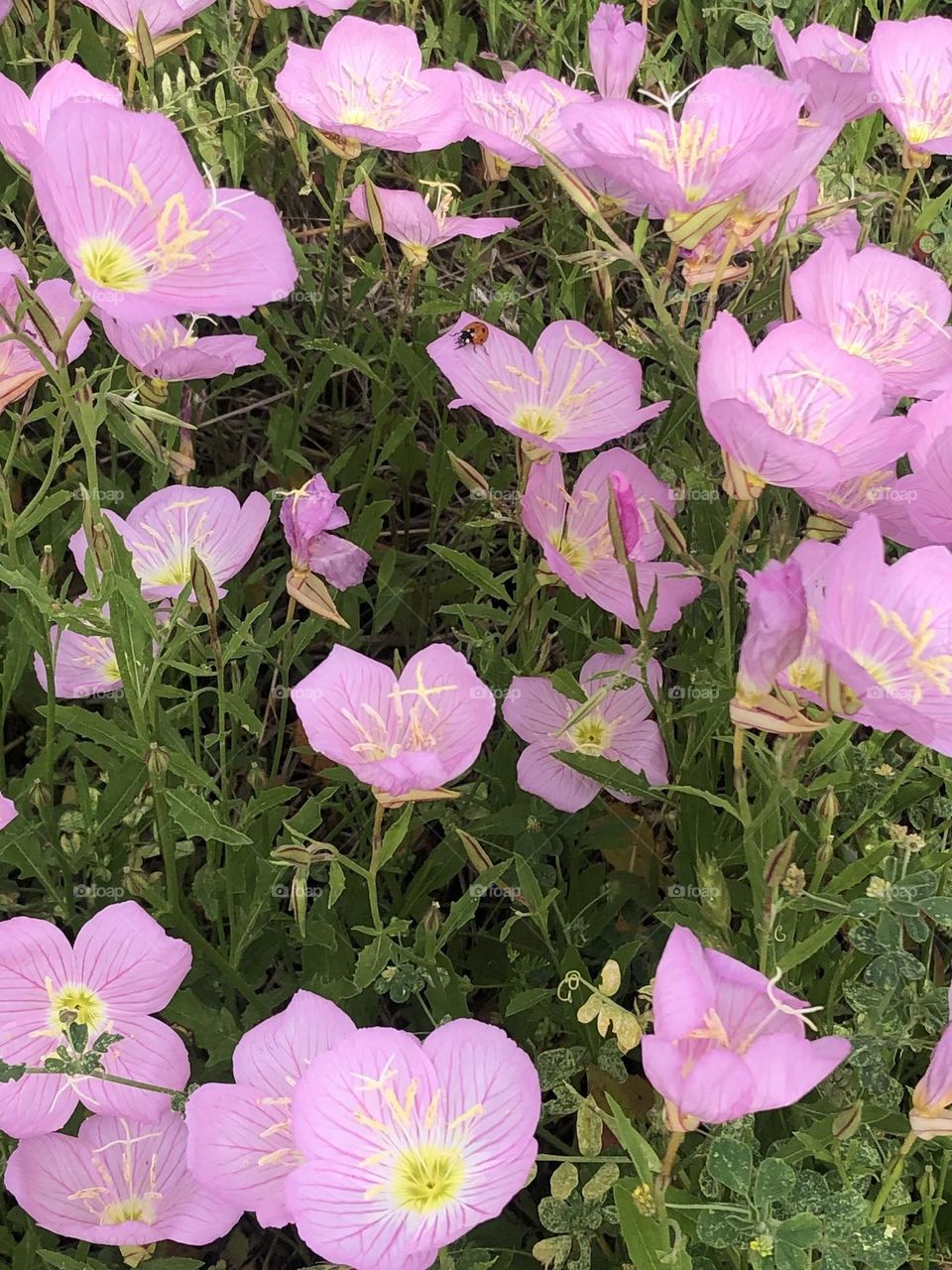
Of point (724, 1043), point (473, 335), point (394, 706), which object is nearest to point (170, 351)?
point (473, 335)

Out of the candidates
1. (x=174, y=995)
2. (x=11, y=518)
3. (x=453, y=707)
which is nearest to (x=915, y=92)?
(x=453, y=707)

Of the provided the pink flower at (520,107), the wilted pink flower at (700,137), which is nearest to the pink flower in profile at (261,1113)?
the wilted pink flower at (700,137)

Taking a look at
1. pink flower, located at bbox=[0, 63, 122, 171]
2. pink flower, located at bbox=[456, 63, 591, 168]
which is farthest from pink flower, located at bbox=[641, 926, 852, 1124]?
pink flower, located at bbox=[456, 63, 591, 168]

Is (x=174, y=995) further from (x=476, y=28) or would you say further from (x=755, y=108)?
(x=476, y=28)

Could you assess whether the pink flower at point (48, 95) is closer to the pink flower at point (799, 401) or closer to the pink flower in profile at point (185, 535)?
the pink flower in profile at point (185, 535)

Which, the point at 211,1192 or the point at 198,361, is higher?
the point at 198,361
